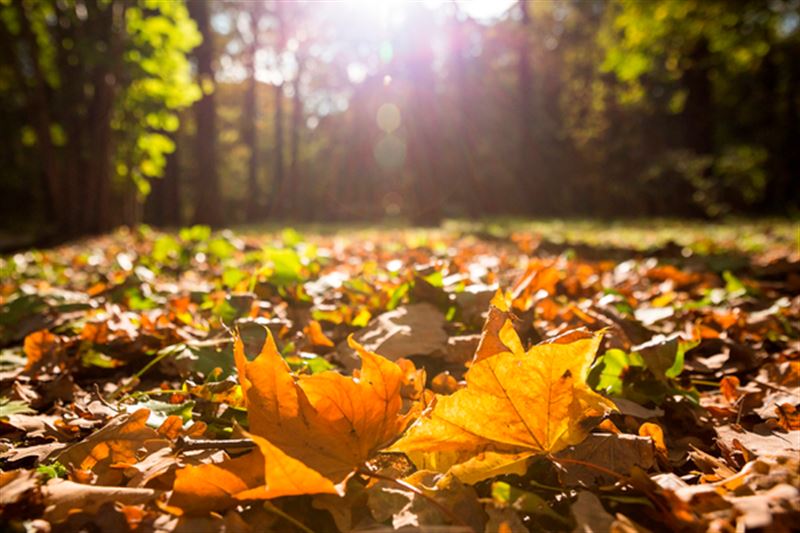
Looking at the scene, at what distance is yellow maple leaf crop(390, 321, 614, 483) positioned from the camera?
0.89 metres

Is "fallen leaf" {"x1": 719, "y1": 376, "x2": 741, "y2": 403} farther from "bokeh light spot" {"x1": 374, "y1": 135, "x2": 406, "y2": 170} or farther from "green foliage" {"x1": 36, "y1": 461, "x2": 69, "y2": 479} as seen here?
"bokeh light spot" {"x1": 374, "y1": 135, "x2": 406, "y2": 170}

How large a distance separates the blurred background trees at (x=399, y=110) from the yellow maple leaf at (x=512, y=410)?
10.5 meters

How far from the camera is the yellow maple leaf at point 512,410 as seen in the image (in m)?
0.89

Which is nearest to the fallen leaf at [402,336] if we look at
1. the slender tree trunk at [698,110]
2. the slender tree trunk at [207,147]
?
the slender tree trunk at [207,147]

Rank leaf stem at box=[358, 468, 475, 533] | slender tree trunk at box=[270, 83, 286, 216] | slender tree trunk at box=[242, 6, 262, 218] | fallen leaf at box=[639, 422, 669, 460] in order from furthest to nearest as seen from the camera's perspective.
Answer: slender tree trunk at box=[270, 83, 286, 216], slender tree trunk at box=[242, 6, 262, 218], fallen leaf at box=[639, 422, 669, 460], leaf stem at box=[358, 468, 475, 533]

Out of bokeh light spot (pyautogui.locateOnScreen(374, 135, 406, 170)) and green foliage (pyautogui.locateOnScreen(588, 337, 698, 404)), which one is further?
bokeh light spot (pyautogui.locateOnScreen(374, 135, 406, 170))

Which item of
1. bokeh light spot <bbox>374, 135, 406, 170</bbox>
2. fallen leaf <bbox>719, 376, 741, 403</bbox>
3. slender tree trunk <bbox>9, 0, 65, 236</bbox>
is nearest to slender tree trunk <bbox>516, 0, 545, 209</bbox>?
bokeh light spot <bbox>374, 135, 406, 170</bbox>

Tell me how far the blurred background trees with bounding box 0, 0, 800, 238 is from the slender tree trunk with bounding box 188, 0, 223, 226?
0.08 metres

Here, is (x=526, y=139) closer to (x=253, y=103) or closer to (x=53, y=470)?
(x=253, y=103)

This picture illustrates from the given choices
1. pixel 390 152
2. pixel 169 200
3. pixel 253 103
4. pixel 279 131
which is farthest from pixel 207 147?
pixel 390 152

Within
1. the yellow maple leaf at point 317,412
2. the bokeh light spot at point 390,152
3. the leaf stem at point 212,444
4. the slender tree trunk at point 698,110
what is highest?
the slender tree trunk at point 698,110

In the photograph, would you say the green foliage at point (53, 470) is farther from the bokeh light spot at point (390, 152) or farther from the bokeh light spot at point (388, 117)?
the bokeh light spot at point (390, 152)

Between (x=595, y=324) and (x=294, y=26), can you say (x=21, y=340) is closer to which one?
(x=595, y=324)

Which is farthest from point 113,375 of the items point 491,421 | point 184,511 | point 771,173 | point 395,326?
point 771,173
